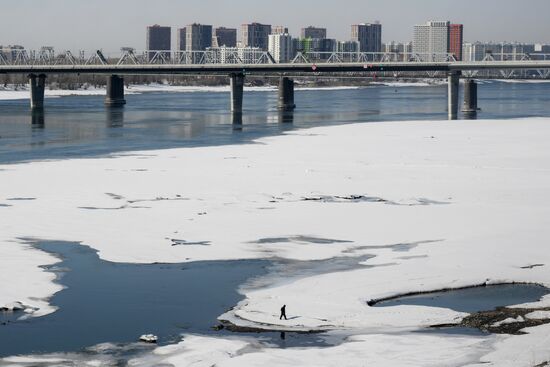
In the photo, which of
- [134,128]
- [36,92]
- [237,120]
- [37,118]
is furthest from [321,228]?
[36,92]

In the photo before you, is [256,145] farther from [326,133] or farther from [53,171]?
[53,171]

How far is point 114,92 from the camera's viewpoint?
12038 cm

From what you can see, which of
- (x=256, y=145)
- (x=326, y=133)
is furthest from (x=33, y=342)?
(x=326, y=133)

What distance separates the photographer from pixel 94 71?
114 metres

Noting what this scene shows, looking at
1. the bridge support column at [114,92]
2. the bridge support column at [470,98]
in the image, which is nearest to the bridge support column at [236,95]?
the bridge support column at [114,92]

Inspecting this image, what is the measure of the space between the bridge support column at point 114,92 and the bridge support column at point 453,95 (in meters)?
40.0

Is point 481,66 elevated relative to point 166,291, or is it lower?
elevated

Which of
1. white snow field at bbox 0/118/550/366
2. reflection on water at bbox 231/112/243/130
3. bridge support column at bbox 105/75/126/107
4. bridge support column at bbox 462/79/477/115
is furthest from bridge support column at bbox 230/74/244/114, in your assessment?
white snow field at bbox 0/118/550/366

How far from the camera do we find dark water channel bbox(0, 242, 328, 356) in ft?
57.7

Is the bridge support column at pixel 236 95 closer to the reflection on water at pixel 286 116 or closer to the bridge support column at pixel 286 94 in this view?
the reflection on water at pixel 286 116

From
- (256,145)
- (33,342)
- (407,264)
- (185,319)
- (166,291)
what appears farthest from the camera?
(256,145)

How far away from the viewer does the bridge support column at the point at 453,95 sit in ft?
294

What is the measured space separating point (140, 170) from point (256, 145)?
14702 mm

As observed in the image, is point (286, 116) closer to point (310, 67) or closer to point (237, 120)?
point (237, 120)
